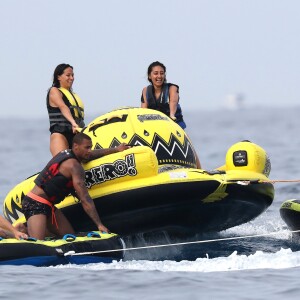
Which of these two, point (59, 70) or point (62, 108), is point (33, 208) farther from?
point (59, 70)

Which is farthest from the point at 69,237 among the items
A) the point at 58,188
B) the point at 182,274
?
the point at 182,274

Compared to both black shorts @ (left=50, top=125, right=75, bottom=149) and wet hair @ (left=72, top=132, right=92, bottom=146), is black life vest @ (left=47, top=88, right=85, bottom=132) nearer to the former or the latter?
black shorts @ (left=50, top=125, right=75, bottom=149)

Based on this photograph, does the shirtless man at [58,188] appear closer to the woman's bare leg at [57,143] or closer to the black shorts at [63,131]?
the woman's bare leg at [57,143]

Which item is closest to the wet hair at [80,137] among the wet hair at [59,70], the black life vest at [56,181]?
the black life vest at [56,181]

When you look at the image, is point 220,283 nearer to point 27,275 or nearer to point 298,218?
point 27,275

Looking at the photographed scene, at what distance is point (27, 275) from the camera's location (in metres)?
10.2

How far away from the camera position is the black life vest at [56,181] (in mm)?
11180

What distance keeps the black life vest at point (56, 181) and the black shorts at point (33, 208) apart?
10 centimetres

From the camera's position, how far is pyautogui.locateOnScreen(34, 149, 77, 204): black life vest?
1118 cm

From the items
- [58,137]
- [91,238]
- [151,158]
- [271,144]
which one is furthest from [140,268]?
[271,144]

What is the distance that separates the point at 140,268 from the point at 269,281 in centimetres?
132

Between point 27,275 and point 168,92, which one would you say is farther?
point 168,92

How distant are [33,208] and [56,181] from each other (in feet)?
1.16

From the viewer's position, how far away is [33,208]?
1125 cm
